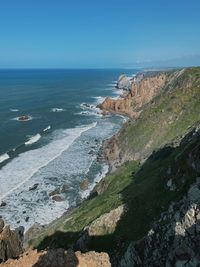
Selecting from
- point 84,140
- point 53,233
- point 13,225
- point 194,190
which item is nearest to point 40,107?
point 84,140

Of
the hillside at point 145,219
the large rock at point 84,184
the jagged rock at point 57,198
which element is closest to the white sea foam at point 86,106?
the large rock at point 84,184

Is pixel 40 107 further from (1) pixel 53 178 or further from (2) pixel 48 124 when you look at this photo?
(1) pixel 53 178

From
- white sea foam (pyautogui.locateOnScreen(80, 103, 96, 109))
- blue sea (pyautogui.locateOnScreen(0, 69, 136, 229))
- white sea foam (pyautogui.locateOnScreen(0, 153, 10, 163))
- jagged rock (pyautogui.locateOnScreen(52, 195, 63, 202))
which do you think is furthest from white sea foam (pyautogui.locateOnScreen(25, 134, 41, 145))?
white sea foam (pyautogui.locateOnScreen(80, 103, 96, 109))

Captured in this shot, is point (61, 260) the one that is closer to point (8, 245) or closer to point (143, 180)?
point (8, 245)

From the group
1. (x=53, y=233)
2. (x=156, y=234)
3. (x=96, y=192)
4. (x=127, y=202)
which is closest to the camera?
(x=156, y=234)

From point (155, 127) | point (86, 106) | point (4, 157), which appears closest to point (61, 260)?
point (155, 127)

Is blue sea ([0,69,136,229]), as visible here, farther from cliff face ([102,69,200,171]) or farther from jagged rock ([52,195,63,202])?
cliff face ([102,69,200,171])
